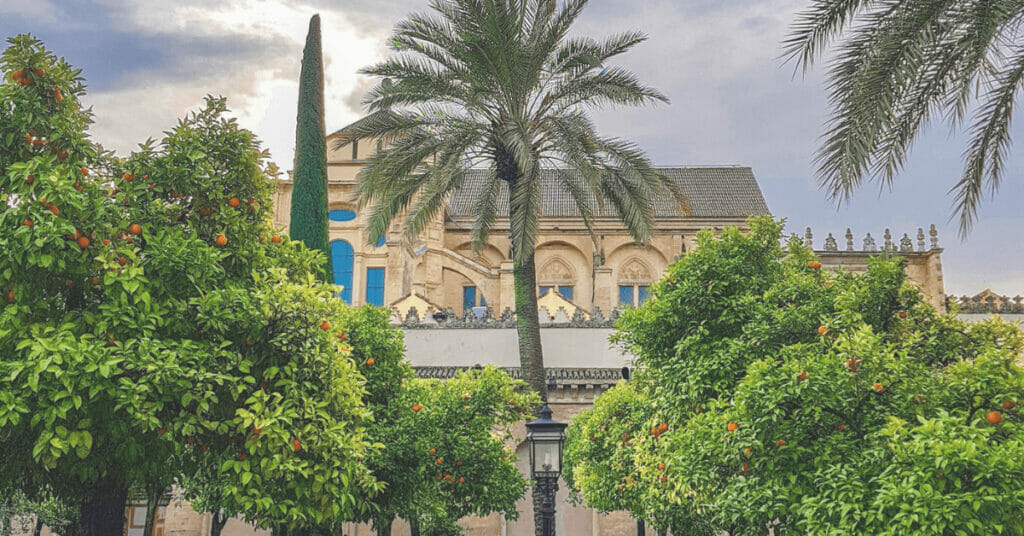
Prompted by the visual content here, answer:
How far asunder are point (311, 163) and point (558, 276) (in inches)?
610

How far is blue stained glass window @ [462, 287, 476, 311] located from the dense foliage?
2065 centimetres

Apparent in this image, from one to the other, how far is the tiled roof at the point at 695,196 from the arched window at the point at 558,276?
210 centimetres

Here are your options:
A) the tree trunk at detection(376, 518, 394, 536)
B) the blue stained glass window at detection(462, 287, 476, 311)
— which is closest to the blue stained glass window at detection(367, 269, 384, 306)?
the blue stained glass window at detection(462, 287, 476, 311)

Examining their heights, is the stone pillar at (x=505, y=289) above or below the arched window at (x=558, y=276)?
below

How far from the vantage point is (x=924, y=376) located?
8969 millimetres

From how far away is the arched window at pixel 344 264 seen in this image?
33594 millimetres

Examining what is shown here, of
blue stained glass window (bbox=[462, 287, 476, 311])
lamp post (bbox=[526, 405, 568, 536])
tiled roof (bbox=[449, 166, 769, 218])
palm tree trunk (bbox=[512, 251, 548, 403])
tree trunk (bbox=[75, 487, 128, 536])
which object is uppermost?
tiled roof (bbox=[449, 166, 769, 218])

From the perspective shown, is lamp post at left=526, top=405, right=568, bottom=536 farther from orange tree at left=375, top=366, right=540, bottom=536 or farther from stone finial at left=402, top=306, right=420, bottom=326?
stone finial at left=402, top=306, right=420, bottom=326

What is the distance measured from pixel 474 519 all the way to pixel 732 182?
2111 cm

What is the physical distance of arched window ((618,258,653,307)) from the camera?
3575 centimetres

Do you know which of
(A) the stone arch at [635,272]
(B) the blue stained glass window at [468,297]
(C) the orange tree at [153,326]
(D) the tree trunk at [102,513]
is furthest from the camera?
(A) the stone arch at [635,272]

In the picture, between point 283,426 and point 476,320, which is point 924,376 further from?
point 476,320

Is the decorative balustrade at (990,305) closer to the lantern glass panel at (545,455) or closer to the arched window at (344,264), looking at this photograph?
the arched window at (344,264)

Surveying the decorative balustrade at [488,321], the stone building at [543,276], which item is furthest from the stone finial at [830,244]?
the decorative balustrade at [488,321]
